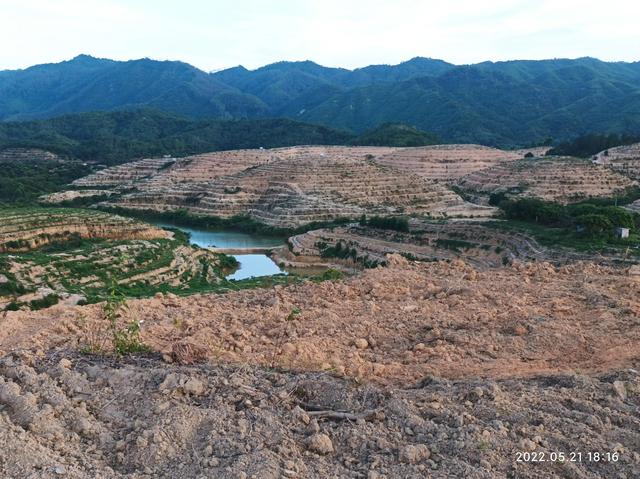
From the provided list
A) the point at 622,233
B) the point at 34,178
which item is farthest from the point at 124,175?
the point at 622,233

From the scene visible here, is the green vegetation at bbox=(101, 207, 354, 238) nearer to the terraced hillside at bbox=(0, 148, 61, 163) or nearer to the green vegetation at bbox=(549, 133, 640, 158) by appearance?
the green vegetation at bbox=(549, 133, 640, 158)

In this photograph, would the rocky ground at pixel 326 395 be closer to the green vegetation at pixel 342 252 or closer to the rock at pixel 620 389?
the rock at pixel 620 389

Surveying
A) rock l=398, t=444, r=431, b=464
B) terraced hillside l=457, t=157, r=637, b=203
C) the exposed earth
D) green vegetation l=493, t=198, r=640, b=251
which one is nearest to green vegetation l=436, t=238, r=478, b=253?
green vegetation l=493, t=198, r=640, b=251

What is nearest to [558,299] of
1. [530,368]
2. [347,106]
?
[530,368]

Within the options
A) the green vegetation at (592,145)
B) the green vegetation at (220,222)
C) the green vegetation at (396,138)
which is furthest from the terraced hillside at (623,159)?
the green vegetation at (396,138)

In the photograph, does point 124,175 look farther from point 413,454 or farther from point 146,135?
point 413,454

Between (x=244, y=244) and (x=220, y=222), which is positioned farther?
(x=220, y=222)
